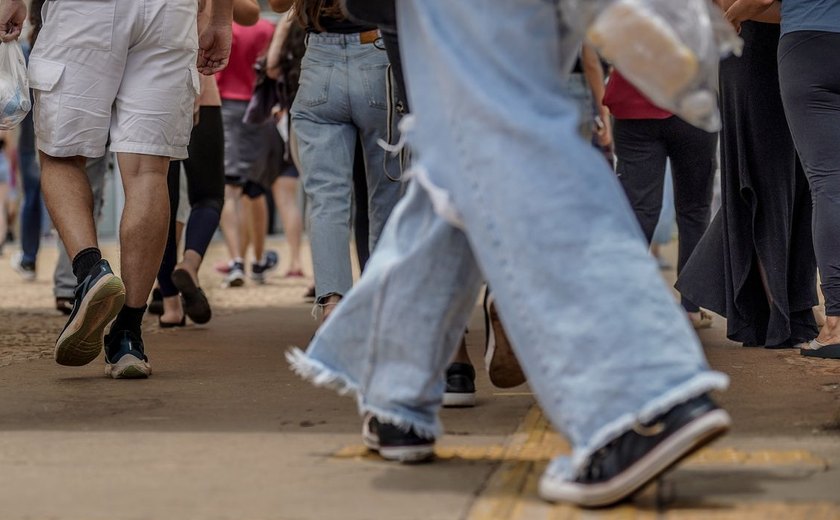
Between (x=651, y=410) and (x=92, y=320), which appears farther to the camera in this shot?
(x=92, y=320)

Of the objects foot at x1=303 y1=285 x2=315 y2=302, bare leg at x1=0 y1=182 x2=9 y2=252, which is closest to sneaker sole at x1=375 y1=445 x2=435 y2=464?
foot at x1=303 y1=285 x2=315 y2=302

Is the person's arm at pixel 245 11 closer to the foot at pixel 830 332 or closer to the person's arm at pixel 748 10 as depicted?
the person's arm at pixel 748 10

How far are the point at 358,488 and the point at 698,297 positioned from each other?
3196mm

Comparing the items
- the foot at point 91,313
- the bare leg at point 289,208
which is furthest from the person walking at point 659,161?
the bare leg at point 289,208

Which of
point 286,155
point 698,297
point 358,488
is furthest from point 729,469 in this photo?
point 286,155

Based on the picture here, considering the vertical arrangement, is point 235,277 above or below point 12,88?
below

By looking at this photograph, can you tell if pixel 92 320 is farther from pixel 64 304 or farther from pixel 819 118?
pixel 64 304

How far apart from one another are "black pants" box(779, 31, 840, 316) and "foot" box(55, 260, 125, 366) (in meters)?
2.42

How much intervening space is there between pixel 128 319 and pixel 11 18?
1093mm

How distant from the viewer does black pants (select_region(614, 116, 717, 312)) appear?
6.36 metres

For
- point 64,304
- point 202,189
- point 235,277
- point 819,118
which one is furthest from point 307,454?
point 235,277

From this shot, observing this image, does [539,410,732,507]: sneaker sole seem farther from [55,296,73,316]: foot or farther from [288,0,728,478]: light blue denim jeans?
[55,296,73,316]: foot

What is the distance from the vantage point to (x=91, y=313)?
14.9 feet

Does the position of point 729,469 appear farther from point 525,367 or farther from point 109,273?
point 109,273
